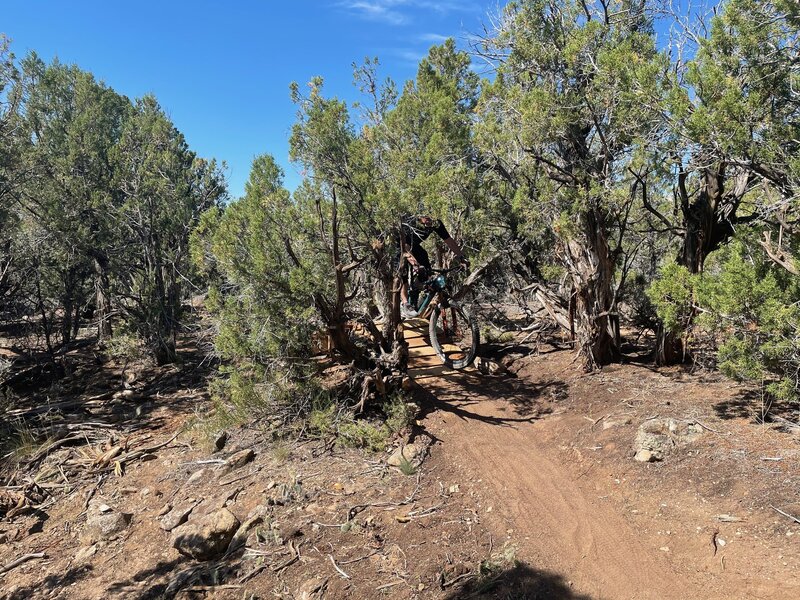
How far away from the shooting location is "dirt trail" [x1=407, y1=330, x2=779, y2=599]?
368cm

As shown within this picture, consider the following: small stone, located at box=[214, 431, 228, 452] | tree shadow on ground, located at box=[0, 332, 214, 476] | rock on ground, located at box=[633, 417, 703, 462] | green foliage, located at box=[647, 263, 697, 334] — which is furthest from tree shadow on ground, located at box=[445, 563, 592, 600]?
tree shadow on ground, located at box=[0, 332, 214, 476]

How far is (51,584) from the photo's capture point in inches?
191

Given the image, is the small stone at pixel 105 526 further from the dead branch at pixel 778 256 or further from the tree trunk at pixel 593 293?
the dead branch at pixel 778 256

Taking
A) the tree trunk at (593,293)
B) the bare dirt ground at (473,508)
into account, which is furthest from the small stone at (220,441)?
the tree trunk at (593,293)

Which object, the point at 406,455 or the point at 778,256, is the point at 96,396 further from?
the point at 778,256

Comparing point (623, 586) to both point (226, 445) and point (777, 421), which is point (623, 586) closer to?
point (777, 421)

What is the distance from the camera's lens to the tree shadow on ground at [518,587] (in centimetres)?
358

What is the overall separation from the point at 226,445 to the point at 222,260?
258cm

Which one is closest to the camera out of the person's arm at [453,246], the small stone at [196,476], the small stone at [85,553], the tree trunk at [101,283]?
the small stone at [85,553]

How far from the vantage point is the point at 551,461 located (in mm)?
5617

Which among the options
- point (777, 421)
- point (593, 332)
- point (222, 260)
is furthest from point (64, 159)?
point (777, 421)

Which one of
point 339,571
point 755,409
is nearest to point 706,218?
point 755,409

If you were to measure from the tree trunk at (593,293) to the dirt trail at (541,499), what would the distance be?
0.90 m

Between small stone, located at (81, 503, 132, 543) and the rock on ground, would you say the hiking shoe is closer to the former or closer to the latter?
the rock on ground
